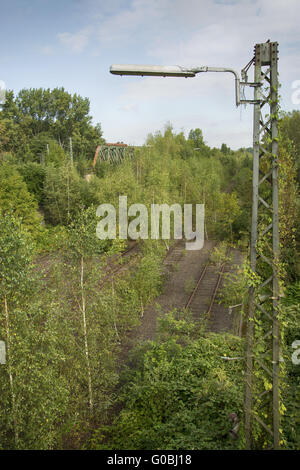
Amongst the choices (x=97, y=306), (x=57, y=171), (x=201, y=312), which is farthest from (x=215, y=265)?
(x=57, y=171)

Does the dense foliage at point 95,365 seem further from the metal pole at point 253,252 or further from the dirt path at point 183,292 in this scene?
the dirt path at point 183,292

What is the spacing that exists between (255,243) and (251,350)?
5.17ft

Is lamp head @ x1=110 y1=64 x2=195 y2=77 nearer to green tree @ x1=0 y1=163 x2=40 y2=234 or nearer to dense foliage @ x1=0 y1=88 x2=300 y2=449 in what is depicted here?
dense foliage @ x1=0 y1=88 x2=300 y2=449

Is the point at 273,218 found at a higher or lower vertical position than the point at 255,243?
higher

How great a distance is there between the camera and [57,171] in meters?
28.7

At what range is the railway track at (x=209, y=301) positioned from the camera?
13062mm

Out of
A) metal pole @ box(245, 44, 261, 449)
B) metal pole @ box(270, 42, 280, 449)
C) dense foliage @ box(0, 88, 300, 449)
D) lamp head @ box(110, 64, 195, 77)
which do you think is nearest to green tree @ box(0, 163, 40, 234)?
dense foliage @ box(0, 88, 300, 449)

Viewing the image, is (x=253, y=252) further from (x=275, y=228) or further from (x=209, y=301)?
(x=209, y=301)

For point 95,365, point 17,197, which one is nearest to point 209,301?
point 95,365

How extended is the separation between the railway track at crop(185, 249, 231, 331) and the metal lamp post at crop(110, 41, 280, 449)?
7411 millimetres

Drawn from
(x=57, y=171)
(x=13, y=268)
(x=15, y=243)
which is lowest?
(x=13, y=268)

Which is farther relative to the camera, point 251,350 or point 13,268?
point 13,268

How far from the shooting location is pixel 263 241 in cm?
483
